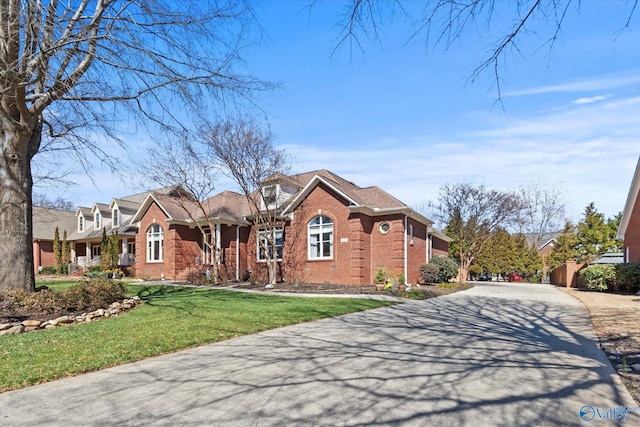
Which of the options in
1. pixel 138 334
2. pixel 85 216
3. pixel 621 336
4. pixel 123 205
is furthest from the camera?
pixel 85 216

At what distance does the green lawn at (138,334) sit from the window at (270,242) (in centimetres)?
853

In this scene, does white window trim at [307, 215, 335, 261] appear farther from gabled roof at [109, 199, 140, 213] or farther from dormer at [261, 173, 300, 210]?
gabled roof at [109, 199, 140, 213]

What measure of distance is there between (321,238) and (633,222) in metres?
16.5

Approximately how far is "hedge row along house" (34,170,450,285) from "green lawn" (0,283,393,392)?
7317mm

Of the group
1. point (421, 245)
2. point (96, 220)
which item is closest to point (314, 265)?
point (421, 245)

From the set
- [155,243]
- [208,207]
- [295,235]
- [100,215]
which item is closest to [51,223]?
[100,215]

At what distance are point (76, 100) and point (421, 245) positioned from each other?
18.4 meters

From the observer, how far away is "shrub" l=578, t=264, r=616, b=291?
755 inches

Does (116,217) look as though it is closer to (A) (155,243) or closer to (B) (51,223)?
(A) (155,243)

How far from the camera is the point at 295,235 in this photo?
2139 centimetres

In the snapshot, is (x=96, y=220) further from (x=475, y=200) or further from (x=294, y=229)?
(x=475, y=200)

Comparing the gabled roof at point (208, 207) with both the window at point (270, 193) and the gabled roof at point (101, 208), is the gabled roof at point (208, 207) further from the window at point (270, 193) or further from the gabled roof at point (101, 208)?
the gabled roof at point (101, 208)
